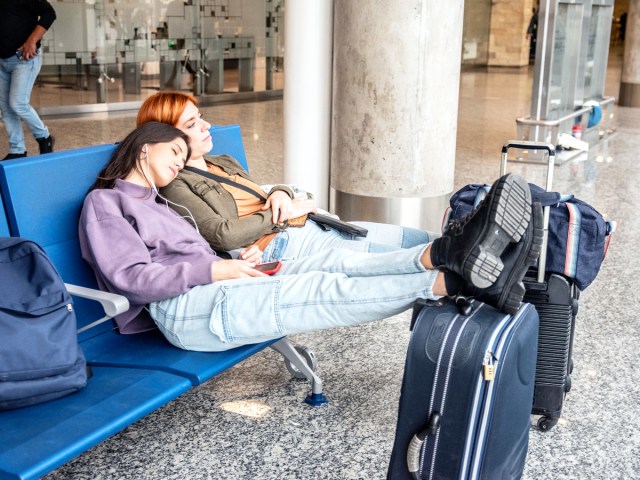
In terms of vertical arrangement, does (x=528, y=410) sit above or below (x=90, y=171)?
below

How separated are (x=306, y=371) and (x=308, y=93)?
241cm

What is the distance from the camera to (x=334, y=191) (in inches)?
190

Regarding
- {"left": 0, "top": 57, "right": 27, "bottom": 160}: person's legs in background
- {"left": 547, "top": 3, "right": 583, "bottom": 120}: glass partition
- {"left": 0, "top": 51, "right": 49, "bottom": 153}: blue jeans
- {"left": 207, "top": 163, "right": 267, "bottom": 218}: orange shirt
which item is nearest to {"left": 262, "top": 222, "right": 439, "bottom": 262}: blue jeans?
{"left": 207, "top": 163, "right": 267, "bottom": 218}: orange shirt

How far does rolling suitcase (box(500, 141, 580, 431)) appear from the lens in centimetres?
249

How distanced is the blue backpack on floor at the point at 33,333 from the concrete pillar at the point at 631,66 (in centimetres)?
1237

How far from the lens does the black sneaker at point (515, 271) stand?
205 centimetres

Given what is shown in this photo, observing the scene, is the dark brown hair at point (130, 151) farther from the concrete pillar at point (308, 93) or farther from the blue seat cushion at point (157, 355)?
the concrete pillar at point (308, 93)

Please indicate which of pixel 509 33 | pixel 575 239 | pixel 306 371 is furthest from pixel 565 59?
pixel 509 33

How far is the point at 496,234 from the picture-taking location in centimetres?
198

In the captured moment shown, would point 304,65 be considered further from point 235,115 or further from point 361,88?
point 235,115

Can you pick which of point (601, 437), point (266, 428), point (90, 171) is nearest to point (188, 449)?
point (266, 428)

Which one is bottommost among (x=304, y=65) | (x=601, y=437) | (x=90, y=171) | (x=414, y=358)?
(x=601, y=437)

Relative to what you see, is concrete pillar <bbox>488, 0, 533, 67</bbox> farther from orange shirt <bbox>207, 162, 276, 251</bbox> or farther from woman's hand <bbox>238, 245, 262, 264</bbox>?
woman's hand <bbox>238, 245, 262, 264</bbox>

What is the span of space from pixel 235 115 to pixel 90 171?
8359 millimetres
